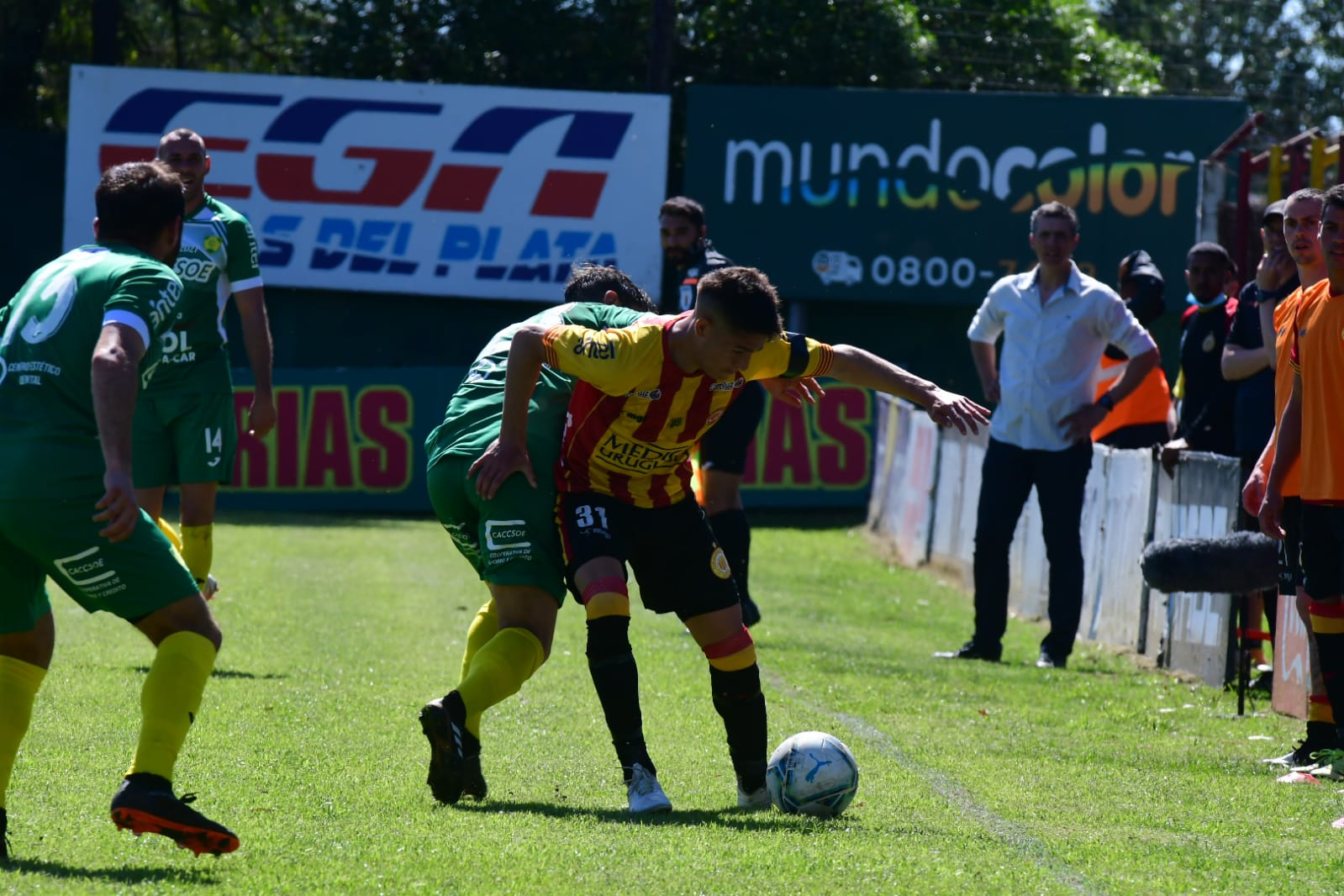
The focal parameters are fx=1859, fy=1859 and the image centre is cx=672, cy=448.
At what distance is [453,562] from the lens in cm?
1477

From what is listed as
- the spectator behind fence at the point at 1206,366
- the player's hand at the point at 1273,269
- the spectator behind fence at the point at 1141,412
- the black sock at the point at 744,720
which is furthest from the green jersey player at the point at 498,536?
the spectator behind fence at the point at 1141,412

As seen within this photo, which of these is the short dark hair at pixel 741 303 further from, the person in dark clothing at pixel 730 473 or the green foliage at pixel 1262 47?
the green foliage at pixel 1262 47

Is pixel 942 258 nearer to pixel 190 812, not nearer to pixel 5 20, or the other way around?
pixel 5 20

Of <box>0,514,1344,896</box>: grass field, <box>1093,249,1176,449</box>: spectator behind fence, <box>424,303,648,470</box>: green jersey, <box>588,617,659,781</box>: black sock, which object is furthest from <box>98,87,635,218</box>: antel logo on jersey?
<box>588,617,659,781</box>: black sock

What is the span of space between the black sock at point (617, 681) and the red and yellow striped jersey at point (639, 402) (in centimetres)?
43

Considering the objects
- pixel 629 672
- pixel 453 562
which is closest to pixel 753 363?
pixel 629 672

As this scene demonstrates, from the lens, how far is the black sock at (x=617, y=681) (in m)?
5.62

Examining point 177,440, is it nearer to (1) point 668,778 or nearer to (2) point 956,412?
(1) point 668,778

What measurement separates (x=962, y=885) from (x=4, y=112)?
23.5m

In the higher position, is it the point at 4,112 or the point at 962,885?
the point at 4,112

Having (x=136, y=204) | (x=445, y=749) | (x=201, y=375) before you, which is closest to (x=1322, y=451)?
(x=445, y=749)

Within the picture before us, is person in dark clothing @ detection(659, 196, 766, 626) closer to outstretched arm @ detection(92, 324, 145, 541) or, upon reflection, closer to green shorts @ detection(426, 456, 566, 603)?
green shorts @ detection(426, 456, 566, 603)

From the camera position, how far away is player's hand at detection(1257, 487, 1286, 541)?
6.59 metres

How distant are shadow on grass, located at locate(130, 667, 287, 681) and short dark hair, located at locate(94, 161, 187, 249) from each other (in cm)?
355
